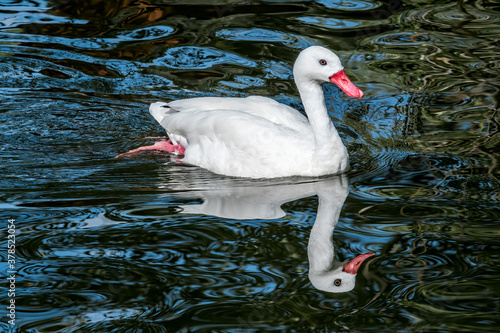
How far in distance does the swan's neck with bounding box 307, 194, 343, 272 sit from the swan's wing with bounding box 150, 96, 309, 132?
122 cm

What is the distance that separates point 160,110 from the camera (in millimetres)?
9172

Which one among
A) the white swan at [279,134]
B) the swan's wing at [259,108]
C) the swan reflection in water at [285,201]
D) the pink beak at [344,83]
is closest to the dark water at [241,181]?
the swan reflection in water at [285,201]

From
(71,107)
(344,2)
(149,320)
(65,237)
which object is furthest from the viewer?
(344,2)

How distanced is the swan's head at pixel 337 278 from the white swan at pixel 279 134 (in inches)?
80.6

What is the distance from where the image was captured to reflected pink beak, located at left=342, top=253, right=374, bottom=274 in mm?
5750

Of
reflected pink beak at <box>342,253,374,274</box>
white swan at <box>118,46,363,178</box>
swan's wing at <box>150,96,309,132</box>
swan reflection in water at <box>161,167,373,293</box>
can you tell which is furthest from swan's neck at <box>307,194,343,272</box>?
swan's wing at <box>150,96,309,132</box>

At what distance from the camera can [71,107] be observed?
9828 mm

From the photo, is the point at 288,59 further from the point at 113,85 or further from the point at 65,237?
the point at 65,237

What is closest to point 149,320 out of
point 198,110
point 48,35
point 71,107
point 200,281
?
point 200,281

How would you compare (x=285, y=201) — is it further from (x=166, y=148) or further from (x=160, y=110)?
(x=160, y=110)

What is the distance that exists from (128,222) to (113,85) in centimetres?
430

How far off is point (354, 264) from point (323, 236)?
536 millimetres

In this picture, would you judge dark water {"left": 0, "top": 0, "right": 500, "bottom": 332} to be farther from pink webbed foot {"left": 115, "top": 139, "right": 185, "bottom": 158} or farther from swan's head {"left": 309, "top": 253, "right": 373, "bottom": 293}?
pink webbed foot {"left": 115, "top": 139, "right": 185, "bottom": 158}

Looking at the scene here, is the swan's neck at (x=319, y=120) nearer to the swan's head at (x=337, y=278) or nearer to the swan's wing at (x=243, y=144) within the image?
the swan's wing at (x=243, y=144)
